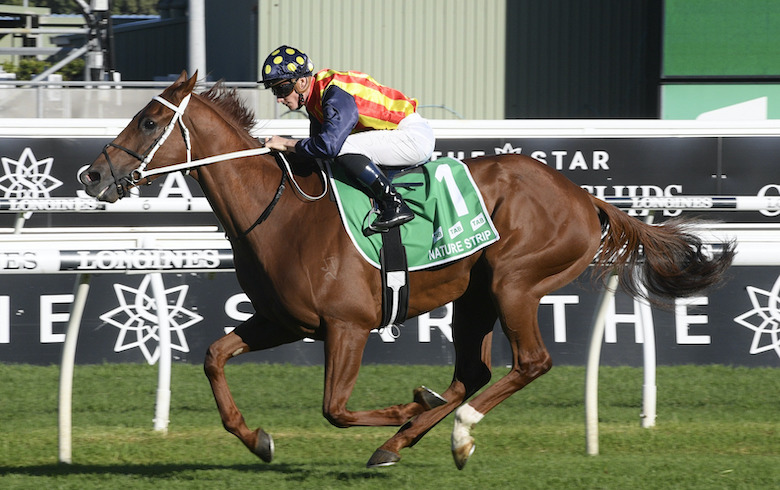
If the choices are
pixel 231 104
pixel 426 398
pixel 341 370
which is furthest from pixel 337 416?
pixel 231 104

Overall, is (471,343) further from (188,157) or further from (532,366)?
(188,157)

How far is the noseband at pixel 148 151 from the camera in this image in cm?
404

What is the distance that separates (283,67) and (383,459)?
1563mm

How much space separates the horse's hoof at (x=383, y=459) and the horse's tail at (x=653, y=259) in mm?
1321

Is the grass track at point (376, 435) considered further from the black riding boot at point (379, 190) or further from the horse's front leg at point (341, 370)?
the black riding boot at point (379, 190)

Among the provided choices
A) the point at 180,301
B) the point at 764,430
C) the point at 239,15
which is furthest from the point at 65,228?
the point at 239,15

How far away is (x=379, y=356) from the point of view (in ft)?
21.2

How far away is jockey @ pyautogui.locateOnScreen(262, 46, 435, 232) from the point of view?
4.15m

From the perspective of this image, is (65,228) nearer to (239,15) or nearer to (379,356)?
(379,356)

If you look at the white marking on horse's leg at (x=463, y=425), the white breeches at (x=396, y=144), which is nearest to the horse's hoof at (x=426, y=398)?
the white marking on horse's leg at (x=463, y=425)

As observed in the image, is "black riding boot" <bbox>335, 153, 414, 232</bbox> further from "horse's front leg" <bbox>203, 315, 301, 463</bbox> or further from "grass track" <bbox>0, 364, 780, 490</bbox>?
"grass track" <bbox>0, 364, 780, 490</bbox>

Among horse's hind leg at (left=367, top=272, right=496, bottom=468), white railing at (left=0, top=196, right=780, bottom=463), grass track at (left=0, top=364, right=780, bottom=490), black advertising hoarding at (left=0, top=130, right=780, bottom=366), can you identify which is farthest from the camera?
black advertising hoarding at (left=0, top=130, right=780, bottom=366)

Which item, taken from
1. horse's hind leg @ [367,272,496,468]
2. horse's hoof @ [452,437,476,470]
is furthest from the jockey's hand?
horse's hoof @ [452,437,476,470]

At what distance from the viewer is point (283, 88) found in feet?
14.0
